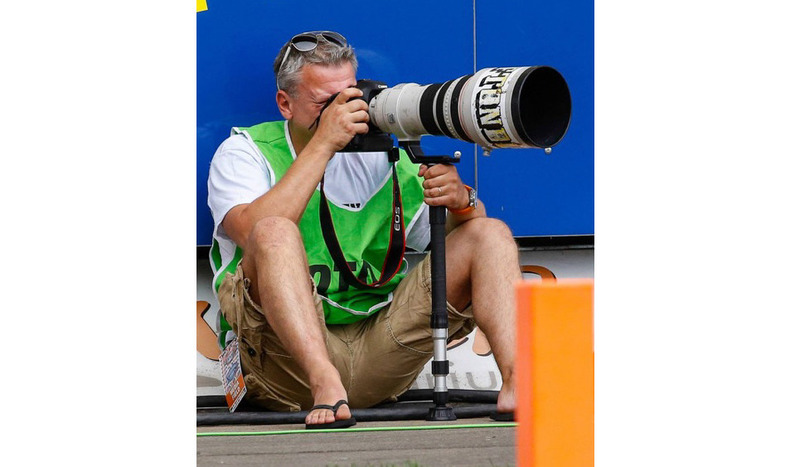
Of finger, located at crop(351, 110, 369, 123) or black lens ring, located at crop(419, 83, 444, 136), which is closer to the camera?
black lens ring, located at crop(419, 83, 444, 136)

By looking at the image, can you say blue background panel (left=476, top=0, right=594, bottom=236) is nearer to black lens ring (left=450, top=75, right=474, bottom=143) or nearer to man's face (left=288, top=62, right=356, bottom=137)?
man's face (left=288, top=62, right=356, bottom=137)

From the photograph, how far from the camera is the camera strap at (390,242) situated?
9.85 ft

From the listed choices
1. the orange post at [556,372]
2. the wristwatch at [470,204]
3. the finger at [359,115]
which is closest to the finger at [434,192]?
the wristwatch at [470,204]

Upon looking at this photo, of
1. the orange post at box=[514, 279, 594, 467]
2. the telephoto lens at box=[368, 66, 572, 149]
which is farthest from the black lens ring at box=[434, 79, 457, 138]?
the orange post at box=[514, 279, 594, 467]

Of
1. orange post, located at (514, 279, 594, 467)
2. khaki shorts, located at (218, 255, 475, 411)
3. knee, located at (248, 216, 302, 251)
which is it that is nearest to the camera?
orange post, located at (514, 279, 594, 467)

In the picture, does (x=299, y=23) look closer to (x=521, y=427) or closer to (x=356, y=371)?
(x=356, y=371)

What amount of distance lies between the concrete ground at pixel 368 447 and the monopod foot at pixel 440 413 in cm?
16

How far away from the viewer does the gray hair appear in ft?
9.93

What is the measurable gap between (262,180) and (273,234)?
378 millimetres

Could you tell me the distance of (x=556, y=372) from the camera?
145cm

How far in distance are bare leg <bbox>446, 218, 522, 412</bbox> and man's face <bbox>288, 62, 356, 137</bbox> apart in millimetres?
517

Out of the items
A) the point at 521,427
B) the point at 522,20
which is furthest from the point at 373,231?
the point at 521,427

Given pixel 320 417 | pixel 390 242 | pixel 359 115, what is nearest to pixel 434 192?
pixel 359 115

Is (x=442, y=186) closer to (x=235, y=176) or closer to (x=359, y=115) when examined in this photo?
(x=359, y=115)
